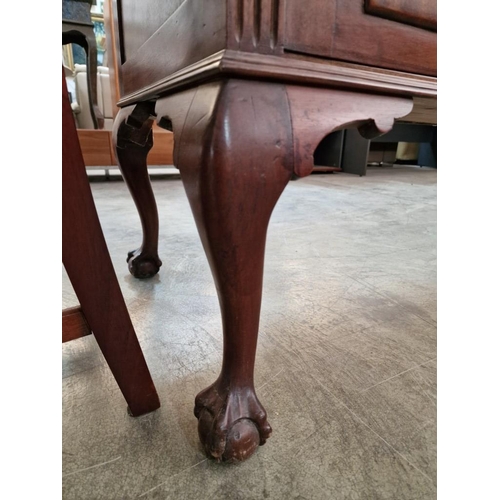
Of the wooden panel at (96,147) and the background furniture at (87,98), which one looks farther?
the background furniture at (87,98)

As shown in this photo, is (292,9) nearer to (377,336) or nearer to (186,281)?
(377,336)

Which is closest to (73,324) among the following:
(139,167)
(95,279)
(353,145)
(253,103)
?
(95,279)

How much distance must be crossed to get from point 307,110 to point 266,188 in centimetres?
8

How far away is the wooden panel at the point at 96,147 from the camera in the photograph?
7.82ft

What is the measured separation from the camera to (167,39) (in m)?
0.39

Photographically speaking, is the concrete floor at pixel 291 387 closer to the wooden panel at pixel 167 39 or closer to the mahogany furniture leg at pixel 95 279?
the mahogany furniture leg at pixel 95 279

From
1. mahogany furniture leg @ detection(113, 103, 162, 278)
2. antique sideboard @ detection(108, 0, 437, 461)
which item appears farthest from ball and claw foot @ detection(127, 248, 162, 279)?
antique sideboard @ detection(108, 0, 437, 461)

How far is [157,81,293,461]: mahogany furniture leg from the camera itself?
0.89ft

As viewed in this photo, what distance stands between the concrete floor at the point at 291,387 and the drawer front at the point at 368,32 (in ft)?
1.32

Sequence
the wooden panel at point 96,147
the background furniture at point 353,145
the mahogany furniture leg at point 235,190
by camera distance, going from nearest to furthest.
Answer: the mahogany furniture leg at point 235,190 → the wooden panel at point 96,147 → the background furniture at point 353,145

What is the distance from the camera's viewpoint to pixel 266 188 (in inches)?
11.5

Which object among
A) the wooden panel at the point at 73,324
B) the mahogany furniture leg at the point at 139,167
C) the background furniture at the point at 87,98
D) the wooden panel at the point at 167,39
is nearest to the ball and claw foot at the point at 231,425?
the wooden panel at the point at 73,324

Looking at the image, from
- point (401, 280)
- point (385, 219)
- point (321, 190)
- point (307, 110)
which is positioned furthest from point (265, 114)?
point (321, 190)

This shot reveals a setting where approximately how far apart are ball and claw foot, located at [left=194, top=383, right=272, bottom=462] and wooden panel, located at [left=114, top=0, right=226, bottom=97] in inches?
12.8
